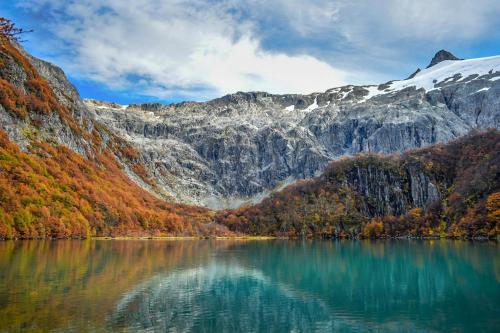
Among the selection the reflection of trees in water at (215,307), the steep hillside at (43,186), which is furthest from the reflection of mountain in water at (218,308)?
the steep hillside at (43,186)

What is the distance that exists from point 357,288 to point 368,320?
15.7 m

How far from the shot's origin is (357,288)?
4769cm

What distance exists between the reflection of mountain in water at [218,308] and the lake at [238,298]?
85 millimetres

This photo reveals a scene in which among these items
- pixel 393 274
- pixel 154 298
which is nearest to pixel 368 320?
pixel 154 298

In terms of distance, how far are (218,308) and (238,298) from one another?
5.52m

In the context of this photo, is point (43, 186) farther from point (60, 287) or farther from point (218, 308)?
point (218, 308)

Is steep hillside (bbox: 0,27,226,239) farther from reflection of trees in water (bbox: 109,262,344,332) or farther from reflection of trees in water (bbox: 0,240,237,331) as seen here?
reflection of trees in water (bbox: 109,262,344,332)

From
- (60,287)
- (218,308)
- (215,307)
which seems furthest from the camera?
(60,287)

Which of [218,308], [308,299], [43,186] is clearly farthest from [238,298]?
[43,186]

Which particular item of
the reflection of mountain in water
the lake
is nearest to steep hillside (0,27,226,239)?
the lake

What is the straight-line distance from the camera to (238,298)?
136 ft

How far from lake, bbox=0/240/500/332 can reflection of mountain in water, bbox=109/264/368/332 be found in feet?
0.28

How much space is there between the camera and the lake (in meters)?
29.8

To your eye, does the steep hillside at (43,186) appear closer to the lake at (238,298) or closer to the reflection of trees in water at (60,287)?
the reflection of trees in water at (60,287)
